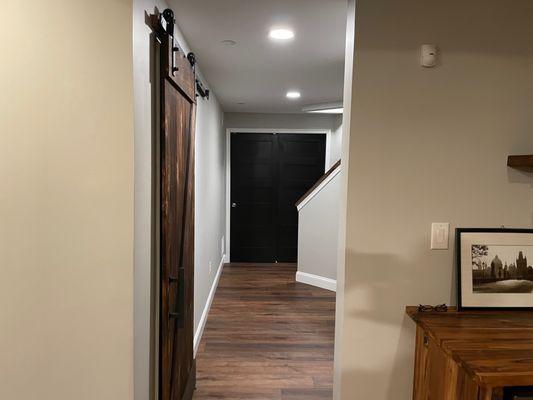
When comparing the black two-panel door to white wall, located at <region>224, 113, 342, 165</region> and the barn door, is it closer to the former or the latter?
white wall, located at <region>224, 113, 342, 165</region>

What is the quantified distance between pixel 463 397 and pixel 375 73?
1301 millimetres

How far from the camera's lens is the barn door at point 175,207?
1781 millimetres

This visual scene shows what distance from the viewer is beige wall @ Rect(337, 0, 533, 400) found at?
174 cm

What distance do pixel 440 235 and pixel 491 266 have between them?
0.82 feet

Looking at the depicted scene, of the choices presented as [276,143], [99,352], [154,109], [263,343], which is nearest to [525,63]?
[154,109]

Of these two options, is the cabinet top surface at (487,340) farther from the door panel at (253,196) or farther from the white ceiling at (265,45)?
the door panel at (253,196)

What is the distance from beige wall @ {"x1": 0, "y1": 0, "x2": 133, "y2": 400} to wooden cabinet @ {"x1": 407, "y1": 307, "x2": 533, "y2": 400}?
117cm

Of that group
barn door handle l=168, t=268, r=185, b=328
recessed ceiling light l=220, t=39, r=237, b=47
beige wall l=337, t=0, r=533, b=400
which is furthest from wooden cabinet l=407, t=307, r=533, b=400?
recessed ceiling light l=220, t=39, r=237, b=47

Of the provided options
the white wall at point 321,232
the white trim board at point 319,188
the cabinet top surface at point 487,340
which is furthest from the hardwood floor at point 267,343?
the cabinet top surface at point 487,340

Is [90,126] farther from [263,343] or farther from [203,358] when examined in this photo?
[263,343]

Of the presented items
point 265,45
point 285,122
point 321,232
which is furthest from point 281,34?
point 285,122

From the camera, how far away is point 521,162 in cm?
A: 174

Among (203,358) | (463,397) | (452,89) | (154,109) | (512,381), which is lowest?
(203,358)

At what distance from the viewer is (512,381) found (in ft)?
4.14
